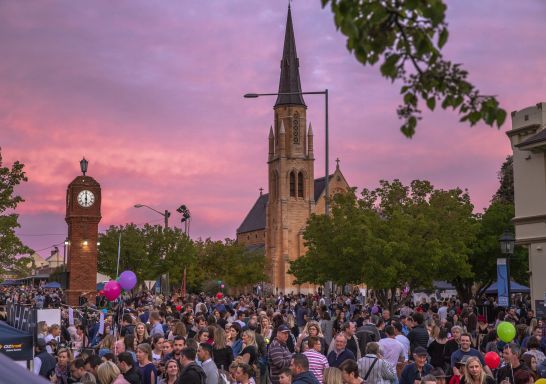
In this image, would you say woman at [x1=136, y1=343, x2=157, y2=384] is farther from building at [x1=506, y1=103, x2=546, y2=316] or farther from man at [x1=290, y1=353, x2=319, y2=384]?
building at [x1=506, y1=103, x2=546, y2=316]

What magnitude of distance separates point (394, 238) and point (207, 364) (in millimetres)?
31290

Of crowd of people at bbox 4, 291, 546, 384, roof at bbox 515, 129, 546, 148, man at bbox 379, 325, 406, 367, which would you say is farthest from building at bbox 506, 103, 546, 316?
man at bbox 379, 325, 406, 367

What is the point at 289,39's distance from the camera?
120500mm

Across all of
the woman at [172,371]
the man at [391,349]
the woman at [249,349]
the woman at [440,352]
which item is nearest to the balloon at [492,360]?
the man at [391,349]

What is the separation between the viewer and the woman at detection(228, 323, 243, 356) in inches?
527

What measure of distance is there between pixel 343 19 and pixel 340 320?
16.6 m

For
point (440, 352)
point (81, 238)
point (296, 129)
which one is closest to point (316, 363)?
point (440, 352)

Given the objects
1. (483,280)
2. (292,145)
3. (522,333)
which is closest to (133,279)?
(522,333)

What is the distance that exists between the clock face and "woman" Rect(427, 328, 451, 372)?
26449 mm

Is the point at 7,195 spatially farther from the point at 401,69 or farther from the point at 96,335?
the point at 401,69

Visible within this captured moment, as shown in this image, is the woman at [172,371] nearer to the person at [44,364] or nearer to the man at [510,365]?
the person at [44,364]

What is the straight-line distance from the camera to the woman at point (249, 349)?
38.9 ft

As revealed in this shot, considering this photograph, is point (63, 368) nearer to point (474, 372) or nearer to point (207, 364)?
point (207, 364)

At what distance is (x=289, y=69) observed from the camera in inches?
4673
